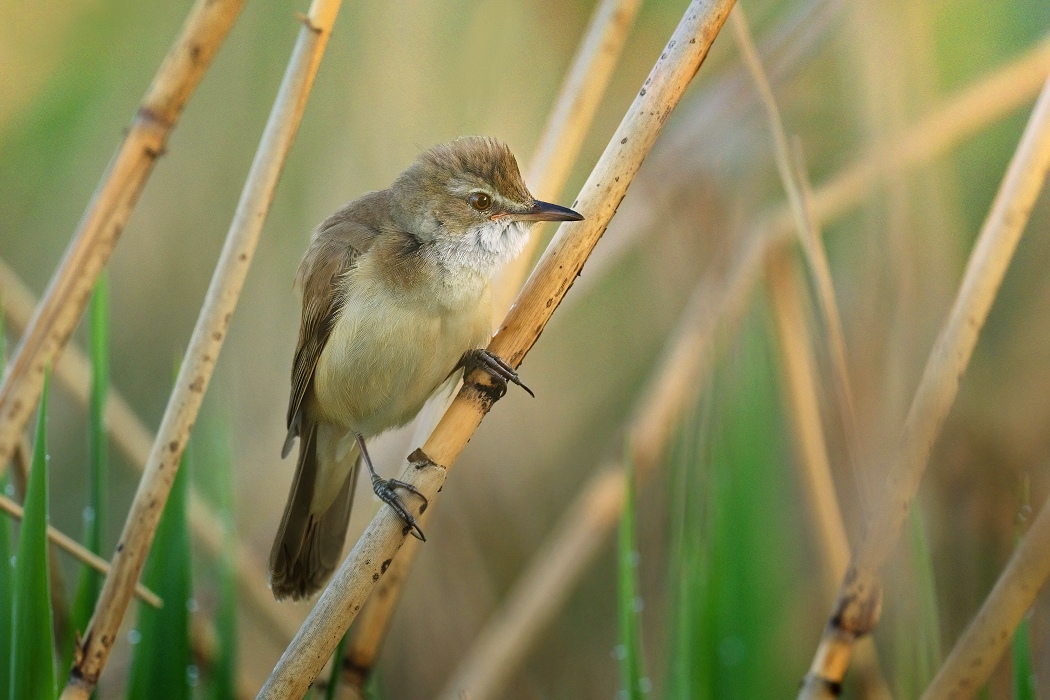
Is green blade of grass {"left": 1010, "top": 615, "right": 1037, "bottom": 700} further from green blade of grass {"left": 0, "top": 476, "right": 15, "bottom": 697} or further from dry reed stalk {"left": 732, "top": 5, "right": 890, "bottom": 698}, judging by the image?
green blade of grass {"left": 0, "top": 476, "right": 15, "bottom": 697}

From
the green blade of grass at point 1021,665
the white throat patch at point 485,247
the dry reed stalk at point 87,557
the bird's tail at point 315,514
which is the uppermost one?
the white throat patch at point 485,247

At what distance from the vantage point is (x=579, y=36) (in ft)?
8.91

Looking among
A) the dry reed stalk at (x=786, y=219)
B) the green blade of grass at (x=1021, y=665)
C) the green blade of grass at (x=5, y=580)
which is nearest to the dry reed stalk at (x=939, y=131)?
the dry reed stalk at (x=786, y=219)

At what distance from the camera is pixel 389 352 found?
6.21 feet

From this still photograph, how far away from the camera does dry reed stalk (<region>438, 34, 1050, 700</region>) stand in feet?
6.99

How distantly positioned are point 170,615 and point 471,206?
110 centimetres

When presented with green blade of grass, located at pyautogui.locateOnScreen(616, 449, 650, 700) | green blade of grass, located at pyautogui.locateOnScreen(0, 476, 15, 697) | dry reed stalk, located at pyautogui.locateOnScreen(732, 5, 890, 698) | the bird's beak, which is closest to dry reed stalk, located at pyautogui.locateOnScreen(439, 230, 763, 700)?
dry reed stalk, located at pyautogui.locateOnScreen(732, 5, 890, 698)

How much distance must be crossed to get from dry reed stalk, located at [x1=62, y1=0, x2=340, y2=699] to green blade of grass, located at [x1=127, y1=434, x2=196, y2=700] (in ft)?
0.74

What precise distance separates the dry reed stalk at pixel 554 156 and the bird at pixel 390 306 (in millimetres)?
70

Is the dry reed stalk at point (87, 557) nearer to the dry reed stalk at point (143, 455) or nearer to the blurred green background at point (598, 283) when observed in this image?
the blurred green background at point (598, 283)

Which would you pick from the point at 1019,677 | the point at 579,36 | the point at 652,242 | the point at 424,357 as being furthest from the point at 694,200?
the point at 1019,677

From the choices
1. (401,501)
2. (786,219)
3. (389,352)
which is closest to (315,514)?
(389,352)

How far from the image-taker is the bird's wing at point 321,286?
2006mm

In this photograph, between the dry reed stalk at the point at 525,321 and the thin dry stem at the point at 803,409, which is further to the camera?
the thin dry stem at the point at 803,409
